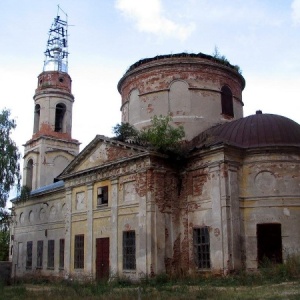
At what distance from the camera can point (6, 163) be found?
22.8 m

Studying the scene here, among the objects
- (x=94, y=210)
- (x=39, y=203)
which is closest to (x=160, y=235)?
(x=94, y=210)

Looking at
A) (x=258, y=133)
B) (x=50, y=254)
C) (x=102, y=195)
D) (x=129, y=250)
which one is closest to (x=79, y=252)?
(x=102, y=195)

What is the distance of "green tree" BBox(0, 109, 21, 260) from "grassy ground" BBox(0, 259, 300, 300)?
228 inches

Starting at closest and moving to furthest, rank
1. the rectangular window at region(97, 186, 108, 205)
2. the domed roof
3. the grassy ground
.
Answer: the grassy ground < the domed roof < the rectangular window at region(97, 186, 108, 205)

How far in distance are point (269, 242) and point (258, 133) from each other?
4.41 m

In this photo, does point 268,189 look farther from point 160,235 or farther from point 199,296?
point 199,296

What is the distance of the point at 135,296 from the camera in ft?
43.2

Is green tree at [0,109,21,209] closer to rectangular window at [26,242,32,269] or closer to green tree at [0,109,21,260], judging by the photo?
green tree at [0,109,21,260]

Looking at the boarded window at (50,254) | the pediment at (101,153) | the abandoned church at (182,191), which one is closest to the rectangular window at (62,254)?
the abandoned church at (182,191)

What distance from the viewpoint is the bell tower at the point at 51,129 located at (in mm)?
32344

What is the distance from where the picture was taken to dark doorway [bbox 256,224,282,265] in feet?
57.3

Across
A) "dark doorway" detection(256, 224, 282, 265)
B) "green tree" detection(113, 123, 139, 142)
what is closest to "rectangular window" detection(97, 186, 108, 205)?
"green tree" detection(113, 123, 139, 142)

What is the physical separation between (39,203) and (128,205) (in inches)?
428

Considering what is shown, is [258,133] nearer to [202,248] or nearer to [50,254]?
[202,248]
